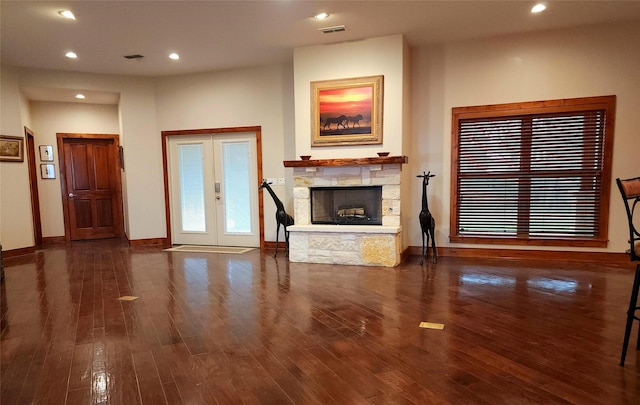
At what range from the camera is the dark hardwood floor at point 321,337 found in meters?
1.96

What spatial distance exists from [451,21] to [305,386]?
168 inches

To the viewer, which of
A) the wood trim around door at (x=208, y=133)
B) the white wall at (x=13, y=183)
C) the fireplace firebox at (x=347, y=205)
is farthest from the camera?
the wood trim around door at (x=208, y=133)

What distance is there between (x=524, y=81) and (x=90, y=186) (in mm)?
7843

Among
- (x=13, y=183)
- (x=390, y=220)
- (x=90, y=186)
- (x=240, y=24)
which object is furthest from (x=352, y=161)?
(x=90, y=186)

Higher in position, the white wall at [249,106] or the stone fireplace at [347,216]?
the white wall at [249,106]

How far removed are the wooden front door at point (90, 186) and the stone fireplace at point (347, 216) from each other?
4.59 metres

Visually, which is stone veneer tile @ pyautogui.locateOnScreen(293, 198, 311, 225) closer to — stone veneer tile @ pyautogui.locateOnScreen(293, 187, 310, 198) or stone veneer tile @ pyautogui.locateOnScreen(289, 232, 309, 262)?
stone veneer tile @ pyautogui.locateOnScreen(293, 187, 310, 198)

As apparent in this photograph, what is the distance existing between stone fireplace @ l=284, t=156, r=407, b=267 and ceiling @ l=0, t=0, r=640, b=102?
155 cm

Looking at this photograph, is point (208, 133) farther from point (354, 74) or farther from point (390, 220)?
point (390, 220)

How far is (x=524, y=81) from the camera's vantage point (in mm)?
4941

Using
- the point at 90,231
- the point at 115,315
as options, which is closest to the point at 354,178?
the point at 115,315

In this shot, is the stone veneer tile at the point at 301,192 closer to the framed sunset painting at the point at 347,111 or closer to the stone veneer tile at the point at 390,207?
the framed sunset painting at the point at 347,111

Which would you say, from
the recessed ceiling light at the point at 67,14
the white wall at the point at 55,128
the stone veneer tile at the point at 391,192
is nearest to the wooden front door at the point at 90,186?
the white wall at the point at 55,128

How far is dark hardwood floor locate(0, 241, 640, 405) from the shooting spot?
77.1 inches
